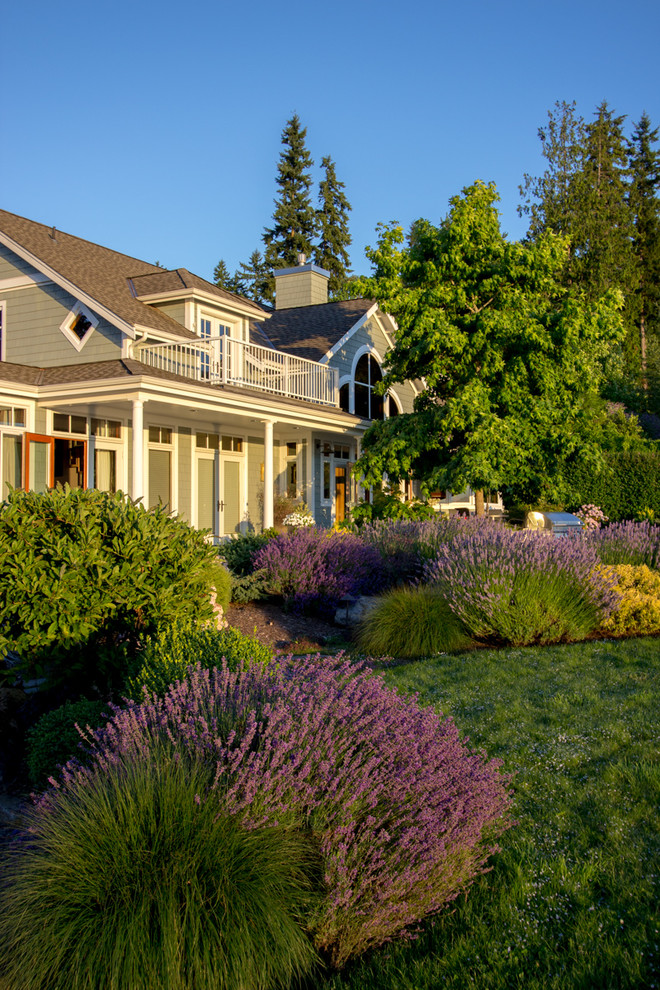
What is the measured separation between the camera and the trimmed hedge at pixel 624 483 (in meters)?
20.2

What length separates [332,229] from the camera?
48906 mm

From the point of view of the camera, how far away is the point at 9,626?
575 cm

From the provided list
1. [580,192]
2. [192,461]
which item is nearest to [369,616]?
[192,461]

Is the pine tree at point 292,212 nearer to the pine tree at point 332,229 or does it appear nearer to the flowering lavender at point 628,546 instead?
the pine tree at point 332,229

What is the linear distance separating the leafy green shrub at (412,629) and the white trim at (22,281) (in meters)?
12.2

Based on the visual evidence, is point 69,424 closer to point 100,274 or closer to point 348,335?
point 100,274

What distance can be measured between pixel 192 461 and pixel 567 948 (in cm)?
1589

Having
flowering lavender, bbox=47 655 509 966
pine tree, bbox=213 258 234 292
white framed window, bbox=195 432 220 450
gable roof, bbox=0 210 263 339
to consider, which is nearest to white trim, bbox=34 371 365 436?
white framed window, bbox=195 432 220 450

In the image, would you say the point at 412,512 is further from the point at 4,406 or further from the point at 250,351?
the point at 4,406

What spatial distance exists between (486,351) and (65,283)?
907 cm

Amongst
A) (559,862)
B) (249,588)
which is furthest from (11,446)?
(559,862)

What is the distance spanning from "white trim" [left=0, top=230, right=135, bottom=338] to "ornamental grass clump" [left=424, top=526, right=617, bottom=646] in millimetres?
9664

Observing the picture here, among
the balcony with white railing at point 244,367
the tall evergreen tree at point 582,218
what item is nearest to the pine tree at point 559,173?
the tall evergreen tree at point 582,218

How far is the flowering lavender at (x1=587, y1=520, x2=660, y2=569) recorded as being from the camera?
31.9 ft
